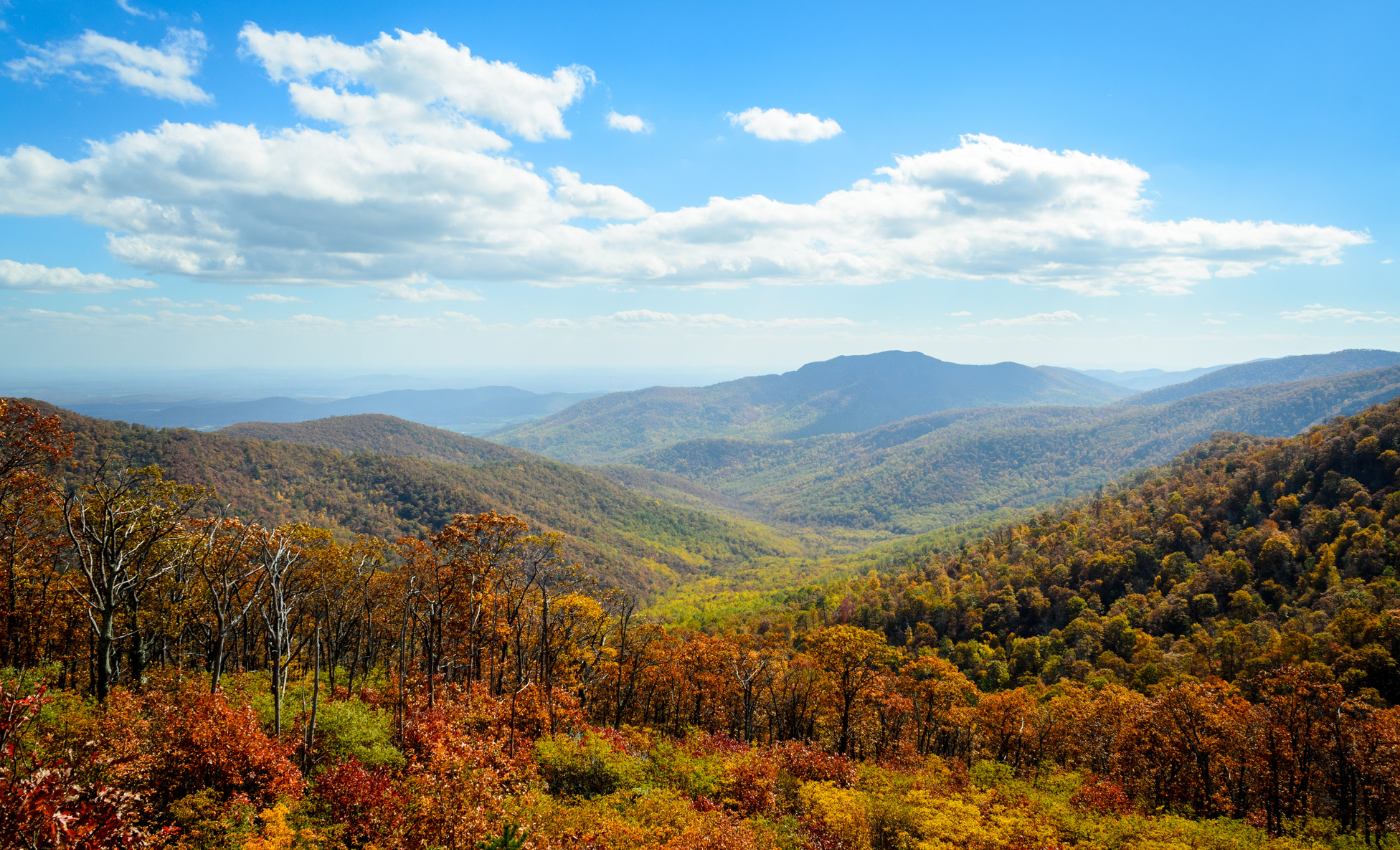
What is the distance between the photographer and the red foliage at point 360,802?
56.0 feet

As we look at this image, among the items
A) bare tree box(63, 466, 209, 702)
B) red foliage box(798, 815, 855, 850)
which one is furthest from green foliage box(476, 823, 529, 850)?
bare tree box(63, 466, 209, 702)

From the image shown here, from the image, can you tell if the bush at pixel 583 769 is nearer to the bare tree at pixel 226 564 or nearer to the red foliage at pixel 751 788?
the red foliage at pixel 751 788

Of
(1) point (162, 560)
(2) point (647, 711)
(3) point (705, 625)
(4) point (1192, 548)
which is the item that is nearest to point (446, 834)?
(1) point (162, 560)

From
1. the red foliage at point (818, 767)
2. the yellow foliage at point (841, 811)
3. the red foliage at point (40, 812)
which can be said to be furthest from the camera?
the red foliage at point (818, 767)

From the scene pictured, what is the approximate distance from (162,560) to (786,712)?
4563 centimetres

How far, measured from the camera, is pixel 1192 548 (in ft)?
282

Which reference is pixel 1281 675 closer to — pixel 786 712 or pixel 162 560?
pixel 786 712

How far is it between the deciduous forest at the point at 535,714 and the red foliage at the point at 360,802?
103 millimetres

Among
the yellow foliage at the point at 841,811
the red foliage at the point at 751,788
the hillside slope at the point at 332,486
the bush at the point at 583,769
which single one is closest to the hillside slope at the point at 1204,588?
the yellow foliage at the point at 841,811

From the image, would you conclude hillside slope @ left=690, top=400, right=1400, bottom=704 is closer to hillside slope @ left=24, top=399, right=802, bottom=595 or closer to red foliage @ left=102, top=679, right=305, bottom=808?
red foliage @ left=102, top=679, right=305, bottom=808

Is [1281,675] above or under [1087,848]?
above

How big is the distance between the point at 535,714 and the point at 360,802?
12.9 metres

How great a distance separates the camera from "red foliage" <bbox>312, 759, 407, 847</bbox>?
17.1m

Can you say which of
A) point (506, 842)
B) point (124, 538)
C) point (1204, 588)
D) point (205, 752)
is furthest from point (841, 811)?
point (1204, 588)
